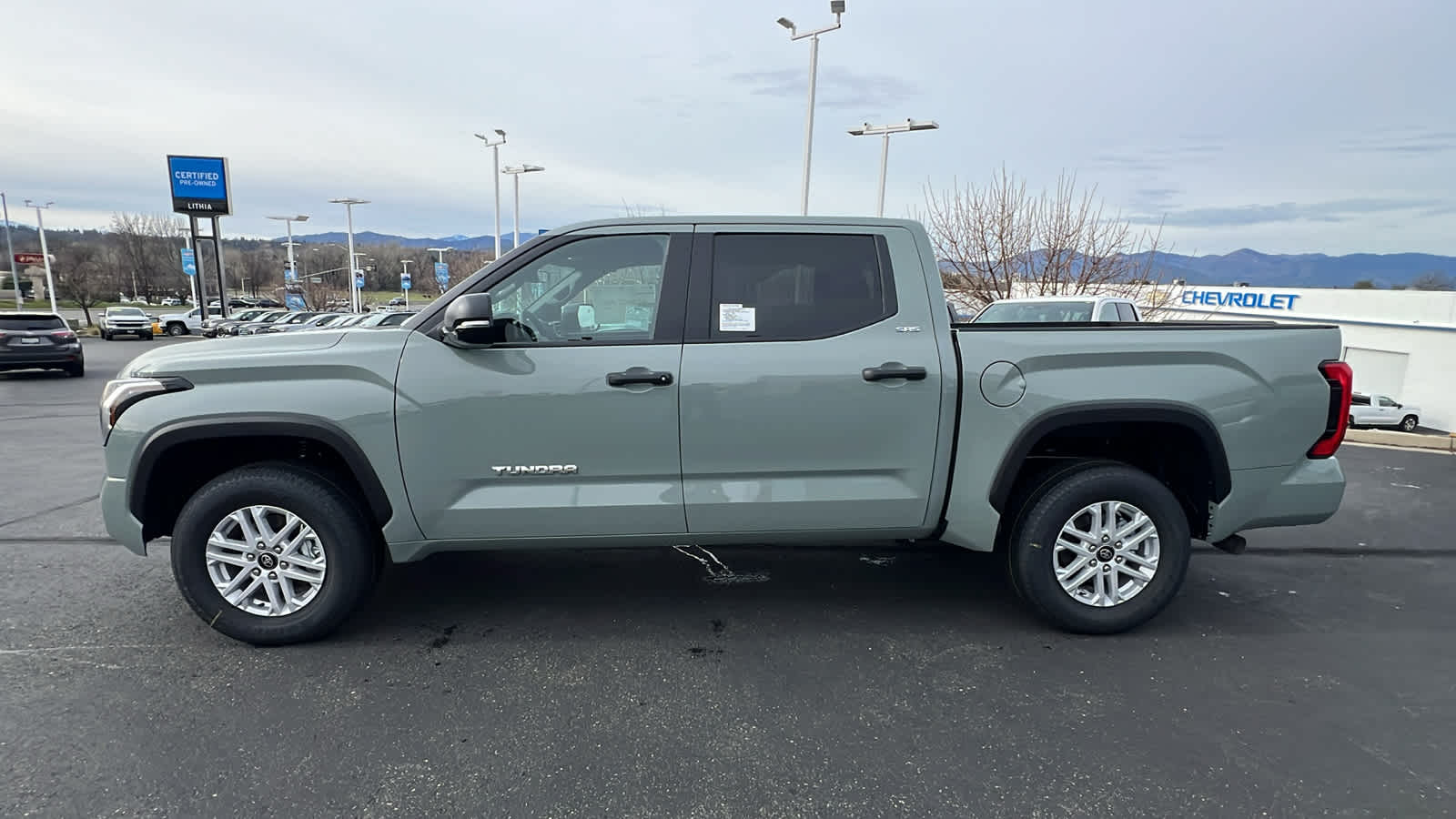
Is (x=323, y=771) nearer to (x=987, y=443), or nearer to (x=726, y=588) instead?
(x=726, y=588)

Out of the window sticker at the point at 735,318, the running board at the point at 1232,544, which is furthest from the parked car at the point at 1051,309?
the window sticker at the point at 735,318

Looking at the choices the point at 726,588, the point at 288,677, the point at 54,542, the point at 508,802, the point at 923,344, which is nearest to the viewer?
the point at 508,802

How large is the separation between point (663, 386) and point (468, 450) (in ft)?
2.89

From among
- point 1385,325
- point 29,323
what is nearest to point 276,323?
point 29,323

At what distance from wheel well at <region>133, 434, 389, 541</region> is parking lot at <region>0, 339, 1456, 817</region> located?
0.58m

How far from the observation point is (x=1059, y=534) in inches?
137

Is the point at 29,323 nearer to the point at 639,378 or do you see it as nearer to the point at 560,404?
the point at 560,404

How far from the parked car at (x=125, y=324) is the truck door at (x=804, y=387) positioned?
127 ft

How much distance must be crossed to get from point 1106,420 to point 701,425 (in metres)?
1.82

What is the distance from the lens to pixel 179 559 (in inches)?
129

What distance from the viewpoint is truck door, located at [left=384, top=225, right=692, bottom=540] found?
10.6ft

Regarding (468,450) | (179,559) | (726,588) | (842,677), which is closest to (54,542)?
(179,559)

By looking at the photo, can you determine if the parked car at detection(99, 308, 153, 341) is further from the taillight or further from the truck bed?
the taillight

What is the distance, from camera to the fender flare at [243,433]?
319 centimetres
